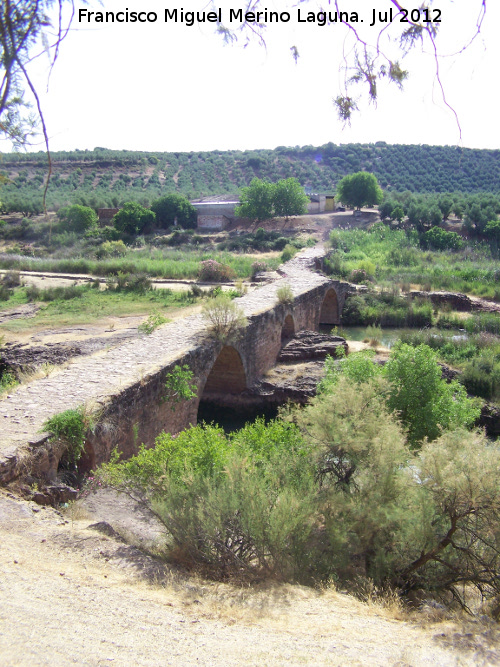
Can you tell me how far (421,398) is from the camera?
880 cm

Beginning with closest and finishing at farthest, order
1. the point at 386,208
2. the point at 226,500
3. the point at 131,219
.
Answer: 1. the point at 226,500
2. the point at 131,219
3. the point at 386,208

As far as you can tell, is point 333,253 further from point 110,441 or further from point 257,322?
point 110,441

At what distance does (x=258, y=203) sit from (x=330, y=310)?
1571cm

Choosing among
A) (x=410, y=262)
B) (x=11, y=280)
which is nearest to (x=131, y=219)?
(x=11, y=280)

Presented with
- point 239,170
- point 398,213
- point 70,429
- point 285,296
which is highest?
point 239,170

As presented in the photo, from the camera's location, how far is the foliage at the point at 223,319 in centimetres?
1043

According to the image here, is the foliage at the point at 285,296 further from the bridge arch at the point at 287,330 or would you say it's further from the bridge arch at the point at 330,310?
the bridge arch at the point at 330,310

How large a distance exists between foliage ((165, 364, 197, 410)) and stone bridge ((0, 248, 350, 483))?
0.32ft

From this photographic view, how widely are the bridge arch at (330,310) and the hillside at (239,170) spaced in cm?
2676

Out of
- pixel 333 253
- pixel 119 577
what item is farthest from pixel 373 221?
pixel 119 577

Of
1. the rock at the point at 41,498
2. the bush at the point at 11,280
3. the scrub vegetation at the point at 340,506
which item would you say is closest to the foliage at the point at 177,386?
the scrub vegetation at the point at 340,506

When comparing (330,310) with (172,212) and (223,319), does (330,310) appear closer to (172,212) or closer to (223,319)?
(223,319)

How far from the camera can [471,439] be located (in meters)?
4.82

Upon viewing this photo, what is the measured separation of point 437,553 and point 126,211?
31.9 m
